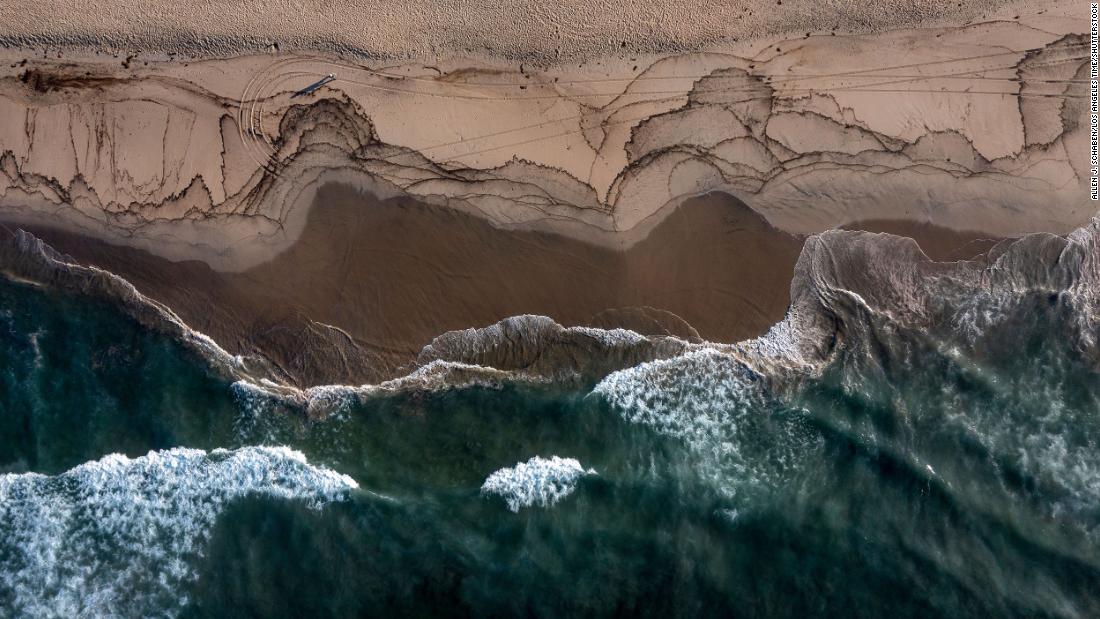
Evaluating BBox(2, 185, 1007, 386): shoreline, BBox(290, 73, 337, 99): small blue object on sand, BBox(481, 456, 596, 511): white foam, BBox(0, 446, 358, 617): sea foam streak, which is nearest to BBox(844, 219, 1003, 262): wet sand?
BBox(2, 185, 1007, 386): shoreline

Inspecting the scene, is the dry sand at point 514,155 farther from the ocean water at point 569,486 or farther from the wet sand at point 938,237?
the ocean water at point 569,486

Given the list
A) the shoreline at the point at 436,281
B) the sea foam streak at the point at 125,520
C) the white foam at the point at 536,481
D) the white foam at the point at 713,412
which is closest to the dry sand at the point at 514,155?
the shoreline at the point at 436,281

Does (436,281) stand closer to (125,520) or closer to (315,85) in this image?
(315,85)

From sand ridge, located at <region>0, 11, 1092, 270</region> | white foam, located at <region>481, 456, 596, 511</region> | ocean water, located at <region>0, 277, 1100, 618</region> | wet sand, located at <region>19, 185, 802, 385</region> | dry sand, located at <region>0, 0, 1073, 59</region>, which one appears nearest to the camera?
ocean water, located at <region>0, 277, 1100, 618</region>

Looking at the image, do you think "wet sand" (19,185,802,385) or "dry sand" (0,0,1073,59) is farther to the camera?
"dry sand" (0,0,1073,59)

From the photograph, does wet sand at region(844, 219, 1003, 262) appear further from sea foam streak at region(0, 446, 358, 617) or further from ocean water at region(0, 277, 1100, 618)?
sea foam streak at region(0, 446, 358, 617)

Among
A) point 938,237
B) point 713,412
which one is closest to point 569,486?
point 713,412
